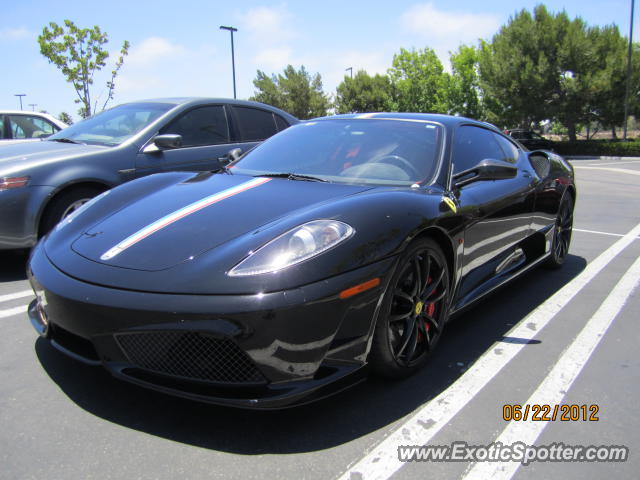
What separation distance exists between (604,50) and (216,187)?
36230 millimetres

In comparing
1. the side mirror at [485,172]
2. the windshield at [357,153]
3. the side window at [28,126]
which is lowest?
the side mirror at [485,172]

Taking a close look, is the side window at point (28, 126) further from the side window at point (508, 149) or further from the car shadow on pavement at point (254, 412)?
the side window at point (508, 149)

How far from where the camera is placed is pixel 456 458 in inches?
75.9

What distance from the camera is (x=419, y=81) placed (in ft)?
143

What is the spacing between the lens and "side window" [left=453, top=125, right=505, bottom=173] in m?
3.17

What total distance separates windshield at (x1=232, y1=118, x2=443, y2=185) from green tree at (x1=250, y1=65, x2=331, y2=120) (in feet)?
133

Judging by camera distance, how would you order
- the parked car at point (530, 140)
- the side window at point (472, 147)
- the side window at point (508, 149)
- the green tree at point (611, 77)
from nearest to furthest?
1. the side window at point (472, 147)
2. the side window at point (508, 149)
3. the parked car at point (530, 140)
4. the green tree at point (611, 77)

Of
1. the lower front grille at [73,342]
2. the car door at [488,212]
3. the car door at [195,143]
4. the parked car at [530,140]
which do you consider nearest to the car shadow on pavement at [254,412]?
the lower front grille at [73,342]

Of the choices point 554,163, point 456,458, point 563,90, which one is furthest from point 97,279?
point 563,90

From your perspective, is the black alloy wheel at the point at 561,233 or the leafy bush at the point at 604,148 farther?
the leafy bush at the point at 604,148

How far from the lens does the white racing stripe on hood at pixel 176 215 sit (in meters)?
2.23

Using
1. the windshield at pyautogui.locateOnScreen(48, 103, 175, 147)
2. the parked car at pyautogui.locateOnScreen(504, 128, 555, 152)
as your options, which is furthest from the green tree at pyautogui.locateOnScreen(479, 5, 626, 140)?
the windshield at pyautogui.locateOnScreen(48, 103, 175, 147)

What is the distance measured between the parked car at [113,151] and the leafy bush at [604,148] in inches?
1126
